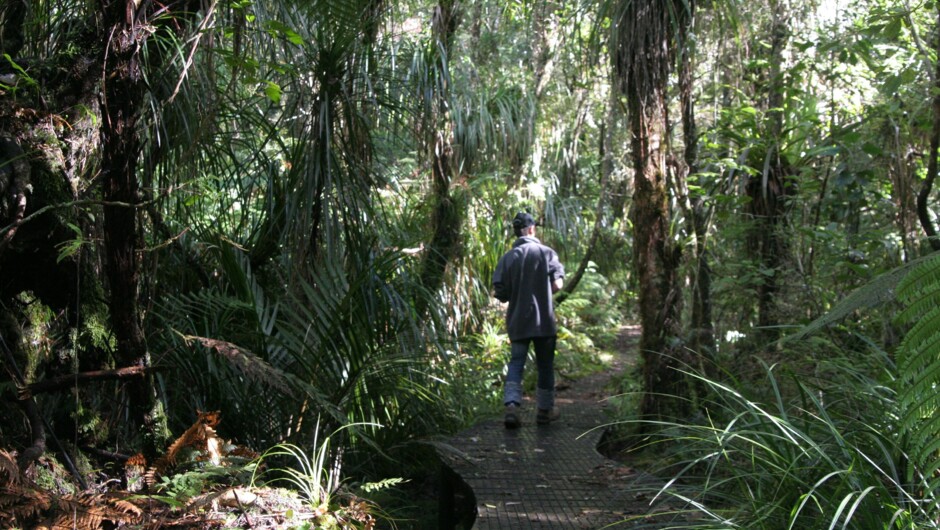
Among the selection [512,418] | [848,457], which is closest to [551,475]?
[512,418]

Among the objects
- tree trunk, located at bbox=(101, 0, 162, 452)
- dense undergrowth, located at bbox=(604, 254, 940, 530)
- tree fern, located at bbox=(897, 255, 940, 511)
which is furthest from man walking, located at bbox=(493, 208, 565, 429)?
tree fern, located at bbox=(897, 255, 940, 511)

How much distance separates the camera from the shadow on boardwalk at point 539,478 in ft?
14.1

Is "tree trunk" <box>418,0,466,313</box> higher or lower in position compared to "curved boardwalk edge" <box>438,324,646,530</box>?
higher

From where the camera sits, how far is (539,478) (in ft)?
17.0

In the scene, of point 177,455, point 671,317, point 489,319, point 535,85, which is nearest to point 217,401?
point 177,455

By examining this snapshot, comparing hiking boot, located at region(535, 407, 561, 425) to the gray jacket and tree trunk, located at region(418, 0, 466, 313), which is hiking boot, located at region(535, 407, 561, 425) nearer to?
the gray jacket

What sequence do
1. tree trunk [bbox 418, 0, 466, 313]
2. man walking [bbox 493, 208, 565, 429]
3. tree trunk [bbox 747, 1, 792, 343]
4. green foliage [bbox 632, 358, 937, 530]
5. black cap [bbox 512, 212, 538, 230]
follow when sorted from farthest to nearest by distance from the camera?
tree trunk [bbox 418, 0, 466, 313] → tree trunk [bbox 747, 1, 792, 343] → black cap [bbox 512, 212, 538, 230] → man walking [bbox 493, 208, 565, 429] → green foliage [bbox 632, 358, 937, 530]

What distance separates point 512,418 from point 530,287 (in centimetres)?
111

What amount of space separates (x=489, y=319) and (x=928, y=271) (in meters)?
8.08

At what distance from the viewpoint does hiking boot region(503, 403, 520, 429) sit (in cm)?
676

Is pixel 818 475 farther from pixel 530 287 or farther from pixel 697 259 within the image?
pixel 530 287

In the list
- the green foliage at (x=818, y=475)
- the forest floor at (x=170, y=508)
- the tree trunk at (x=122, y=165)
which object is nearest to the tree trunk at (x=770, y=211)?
the green foliage at (x=818, y=475)

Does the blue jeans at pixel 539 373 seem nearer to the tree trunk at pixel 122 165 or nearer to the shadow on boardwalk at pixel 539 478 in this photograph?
the shadow on boardwalk at pixel 539 478

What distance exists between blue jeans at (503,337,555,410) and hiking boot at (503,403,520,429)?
0.08 meters
